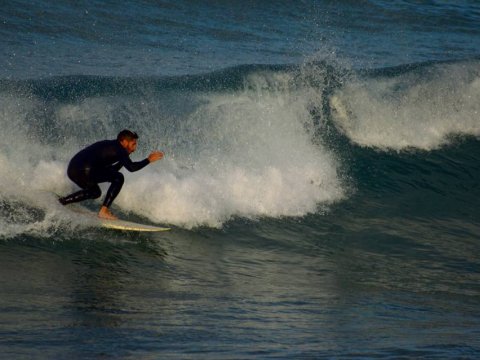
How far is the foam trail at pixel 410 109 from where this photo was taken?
51.7 feet

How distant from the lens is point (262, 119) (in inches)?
562

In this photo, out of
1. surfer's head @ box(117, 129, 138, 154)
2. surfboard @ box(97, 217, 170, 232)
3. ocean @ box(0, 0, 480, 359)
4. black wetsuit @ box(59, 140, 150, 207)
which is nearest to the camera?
ocean @ box(0, 0, 480, 359)

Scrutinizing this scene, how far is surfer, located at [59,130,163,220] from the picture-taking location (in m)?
9.72

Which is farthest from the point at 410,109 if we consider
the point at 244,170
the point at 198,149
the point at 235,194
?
the point at 235,194

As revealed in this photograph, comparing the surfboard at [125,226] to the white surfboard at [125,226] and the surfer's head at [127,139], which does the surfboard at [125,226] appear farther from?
the surfer's head at [127,139]

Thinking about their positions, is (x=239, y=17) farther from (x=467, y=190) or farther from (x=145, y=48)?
(x=467, y=190)

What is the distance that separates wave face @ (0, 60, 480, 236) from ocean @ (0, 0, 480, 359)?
37 mm

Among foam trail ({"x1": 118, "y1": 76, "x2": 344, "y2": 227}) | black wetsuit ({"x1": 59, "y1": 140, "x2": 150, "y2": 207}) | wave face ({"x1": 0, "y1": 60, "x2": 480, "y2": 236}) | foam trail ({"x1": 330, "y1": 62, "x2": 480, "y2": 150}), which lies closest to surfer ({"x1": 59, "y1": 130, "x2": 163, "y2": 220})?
black wetsuit ({"x1": 59, "y1": 140, "x2": 150, "y2": 207})

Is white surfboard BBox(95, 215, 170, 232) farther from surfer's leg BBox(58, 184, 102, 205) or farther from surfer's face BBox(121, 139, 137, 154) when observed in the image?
surfer's face BBox(121, 139, 137, 154)

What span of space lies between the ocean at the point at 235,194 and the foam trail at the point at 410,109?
0.04 meters

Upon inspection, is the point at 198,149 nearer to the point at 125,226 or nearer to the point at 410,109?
the point at 125,226

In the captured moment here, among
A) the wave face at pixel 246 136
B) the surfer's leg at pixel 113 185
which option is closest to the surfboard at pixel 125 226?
the surfer's leg at pixel 113 185

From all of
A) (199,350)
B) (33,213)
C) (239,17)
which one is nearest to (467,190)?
(33,213)

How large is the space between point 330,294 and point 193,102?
667cm
